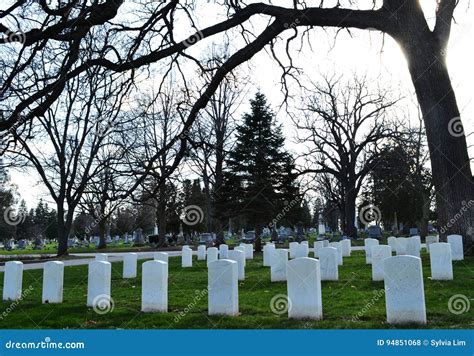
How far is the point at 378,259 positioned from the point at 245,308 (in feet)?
15.3

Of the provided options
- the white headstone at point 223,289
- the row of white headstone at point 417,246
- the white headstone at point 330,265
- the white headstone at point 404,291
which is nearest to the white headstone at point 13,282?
the white headstone at point 223,289

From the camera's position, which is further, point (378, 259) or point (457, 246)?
point (457, 246)

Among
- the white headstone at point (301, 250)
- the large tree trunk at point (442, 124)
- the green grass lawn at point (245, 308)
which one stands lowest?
the green grass lawn at point (245, 308)

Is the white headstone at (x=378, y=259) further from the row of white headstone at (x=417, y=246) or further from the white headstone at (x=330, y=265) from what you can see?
the row of white headstone at (x=417, y=246)

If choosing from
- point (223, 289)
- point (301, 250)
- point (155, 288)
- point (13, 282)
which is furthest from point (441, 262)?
point (13, 282)

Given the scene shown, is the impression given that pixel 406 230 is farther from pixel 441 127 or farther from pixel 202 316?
pixel 202 316

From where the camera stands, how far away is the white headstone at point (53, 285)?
957 cm

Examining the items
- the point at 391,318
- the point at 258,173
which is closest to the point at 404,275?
the point at 391,318

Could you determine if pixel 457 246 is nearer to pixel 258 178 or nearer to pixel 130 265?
pixel 130 265

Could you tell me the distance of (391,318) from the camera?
20.6ft

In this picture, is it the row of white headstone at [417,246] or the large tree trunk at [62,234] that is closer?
the row of white headstone at [417,246]

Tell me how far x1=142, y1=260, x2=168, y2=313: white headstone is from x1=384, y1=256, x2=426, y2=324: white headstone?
3.89m

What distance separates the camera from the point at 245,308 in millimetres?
7848

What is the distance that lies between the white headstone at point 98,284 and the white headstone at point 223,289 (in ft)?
8.63
